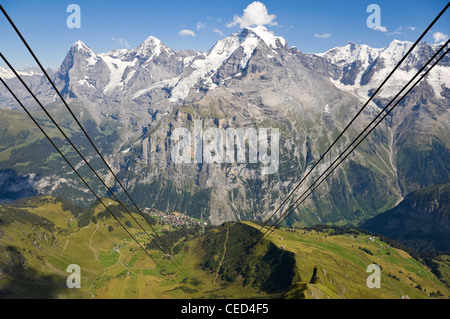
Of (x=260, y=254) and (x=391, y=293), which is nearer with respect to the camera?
(x=391, y=293)

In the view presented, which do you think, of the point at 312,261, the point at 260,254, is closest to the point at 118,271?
the point at 260,254

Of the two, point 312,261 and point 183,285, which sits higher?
point 312,261

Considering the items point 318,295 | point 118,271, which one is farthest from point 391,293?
point 118,271
